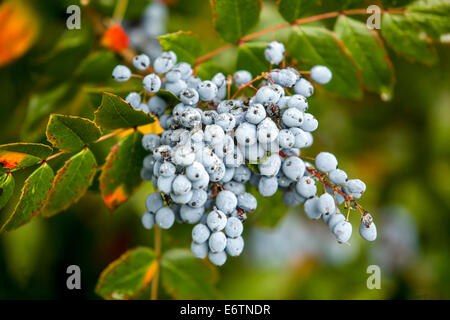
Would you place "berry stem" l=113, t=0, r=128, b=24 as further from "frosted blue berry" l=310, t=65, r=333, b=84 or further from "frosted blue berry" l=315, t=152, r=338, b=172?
"frosted blue berry" l=315, t=152, r=338, b=172

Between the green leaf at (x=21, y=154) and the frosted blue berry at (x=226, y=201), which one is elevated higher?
the green leaf at (x=21, y=154)

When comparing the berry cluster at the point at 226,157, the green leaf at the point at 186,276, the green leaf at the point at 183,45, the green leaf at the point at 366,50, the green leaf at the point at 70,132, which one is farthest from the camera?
the green leaf at the point at 186,276

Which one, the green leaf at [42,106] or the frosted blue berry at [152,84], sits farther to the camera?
the green leaf at [42,106]

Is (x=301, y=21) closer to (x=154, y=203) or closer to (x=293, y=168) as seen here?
(x=293, y=168)

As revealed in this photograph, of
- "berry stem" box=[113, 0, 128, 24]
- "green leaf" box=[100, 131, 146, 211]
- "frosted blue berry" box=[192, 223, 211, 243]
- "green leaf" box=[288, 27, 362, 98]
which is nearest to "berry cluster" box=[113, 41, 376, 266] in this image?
"frosted blue berry" box=[192, 223, 211, 243]

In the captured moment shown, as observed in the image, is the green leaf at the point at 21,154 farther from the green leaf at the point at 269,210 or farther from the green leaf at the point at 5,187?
the green leaf at the point at 269,210

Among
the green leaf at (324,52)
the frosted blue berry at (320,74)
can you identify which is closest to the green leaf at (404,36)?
the green leaf at (324,52)

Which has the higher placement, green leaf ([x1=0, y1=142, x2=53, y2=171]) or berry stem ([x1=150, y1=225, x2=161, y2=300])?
green leaf ([x1=0, y1=142, x2=53, y2=171])
